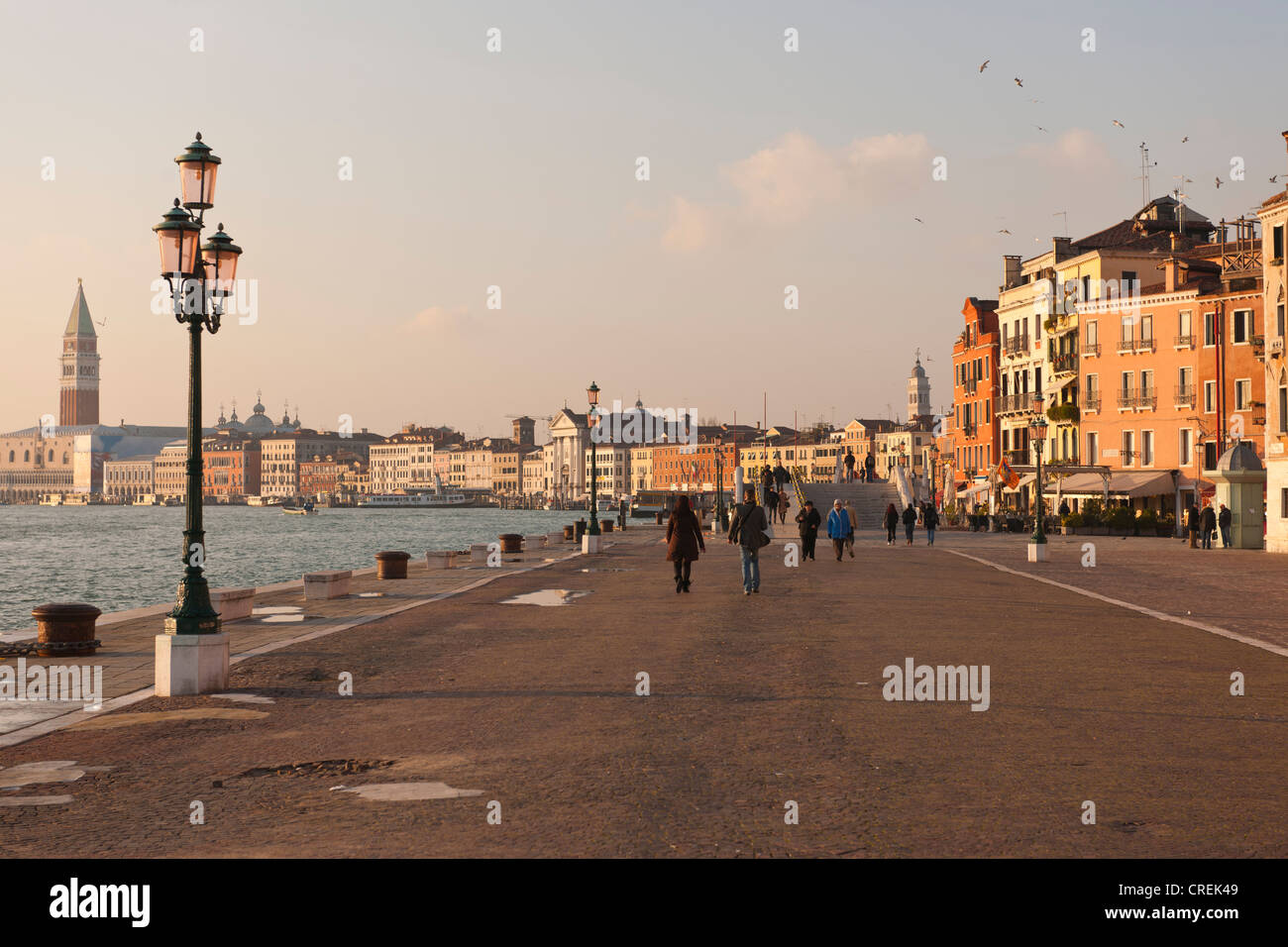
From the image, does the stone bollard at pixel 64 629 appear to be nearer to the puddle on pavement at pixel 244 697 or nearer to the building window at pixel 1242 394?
the puddle on pavement at pixel 244 697

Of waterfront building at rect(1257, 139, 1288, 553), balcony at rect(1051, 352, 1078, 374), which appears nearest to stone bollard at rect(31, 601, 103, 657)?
waterfront building at rect(1257, 139, 1288, 553)

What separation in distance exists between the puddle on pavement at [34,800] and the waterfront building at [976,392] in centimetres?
Answer: 7892

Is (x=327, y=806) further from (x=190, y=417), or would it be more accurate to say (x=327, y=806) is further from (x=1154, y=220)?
(x=1154, y=220)

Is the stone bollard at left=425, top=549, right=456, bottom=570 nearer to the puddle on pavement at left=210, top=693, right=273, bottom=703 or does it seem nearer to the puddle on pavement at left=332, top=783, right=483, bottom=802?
the puddle on pavement at left=210, top=693, right=273, bottom=703

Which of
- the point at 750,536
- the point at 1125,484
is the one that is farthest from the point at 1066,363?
the point at 750,536

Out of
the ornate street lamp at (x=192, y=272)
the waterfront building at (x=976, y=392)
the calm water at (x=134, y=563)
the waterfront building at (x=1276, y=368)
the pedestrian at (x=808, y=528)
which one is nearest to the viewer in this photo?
the ornate street lamp at (x=192, y=272)

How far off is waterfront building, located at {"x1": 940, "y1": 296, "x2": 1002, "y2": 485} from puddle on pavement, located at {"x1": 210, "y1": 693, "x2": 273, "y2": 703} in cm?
7470

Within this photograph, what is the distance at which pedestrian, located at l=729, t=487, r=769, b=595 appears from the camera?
78.5 feet

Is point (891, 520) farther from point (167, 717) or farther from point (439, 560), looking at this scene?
point (167, 717)

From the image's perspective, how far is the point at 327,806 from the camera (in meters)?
7.89

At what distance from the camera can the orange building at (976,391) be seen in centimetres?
8475

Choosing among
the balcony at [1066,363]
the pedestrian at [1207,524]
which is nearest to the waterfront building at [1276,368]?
the pedestrian at [1207,524]

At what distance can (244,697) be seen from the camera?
1268cm

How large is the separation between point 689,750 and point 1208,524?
139ft
